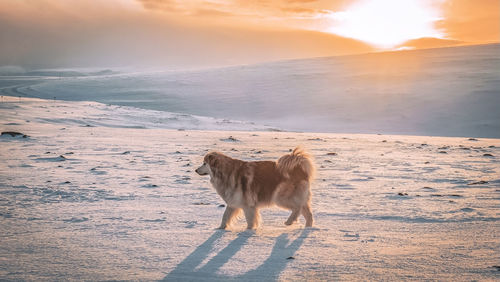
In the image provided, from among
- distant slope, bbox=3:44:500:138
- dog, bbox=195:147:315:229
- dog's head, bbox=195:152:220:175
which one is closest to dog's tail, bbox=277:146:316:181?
dog, bbox=195:147:315:229

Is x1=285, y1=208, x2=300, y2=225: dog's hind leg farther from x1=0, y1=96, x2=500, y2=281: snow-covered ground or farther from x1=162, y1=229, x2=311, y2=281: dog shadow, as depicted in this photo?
x1=162, y1=229, x2=311, y2=281: dog shadow

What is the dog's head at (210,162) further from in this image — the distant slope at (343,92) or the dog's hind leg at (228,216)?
the distant slope at (343,92)

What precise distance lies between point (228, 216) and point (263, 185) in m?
0.59

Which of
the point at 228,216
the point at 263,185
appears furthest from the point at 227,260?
the point at 263,185

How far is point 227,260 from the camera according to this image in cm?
398

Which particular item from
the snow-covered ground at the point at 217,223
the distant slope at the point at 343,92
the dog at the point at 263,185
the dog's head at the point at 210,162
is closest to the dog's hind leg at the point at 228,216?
the dog at the point at 263,185

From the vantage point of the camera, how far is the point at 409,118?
35125 millimetres

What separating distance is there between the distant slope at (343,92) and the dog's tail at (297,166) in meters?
26.1

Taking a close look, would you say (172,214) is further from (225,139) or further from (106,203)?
(225,139)

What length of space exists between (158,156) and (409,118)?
28664 millimetres

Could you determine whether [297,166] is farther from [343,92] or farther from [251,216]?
[343,92]

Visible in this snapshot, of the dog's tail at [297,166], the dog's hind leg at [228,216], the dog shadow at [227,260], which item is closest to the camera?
the dog shadow at [227,260]

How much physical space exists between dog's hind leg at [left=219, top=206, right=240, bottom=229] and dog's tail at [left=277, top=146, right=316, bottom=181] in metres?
0.79

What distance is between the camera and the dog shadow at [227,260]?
3.55 metres
